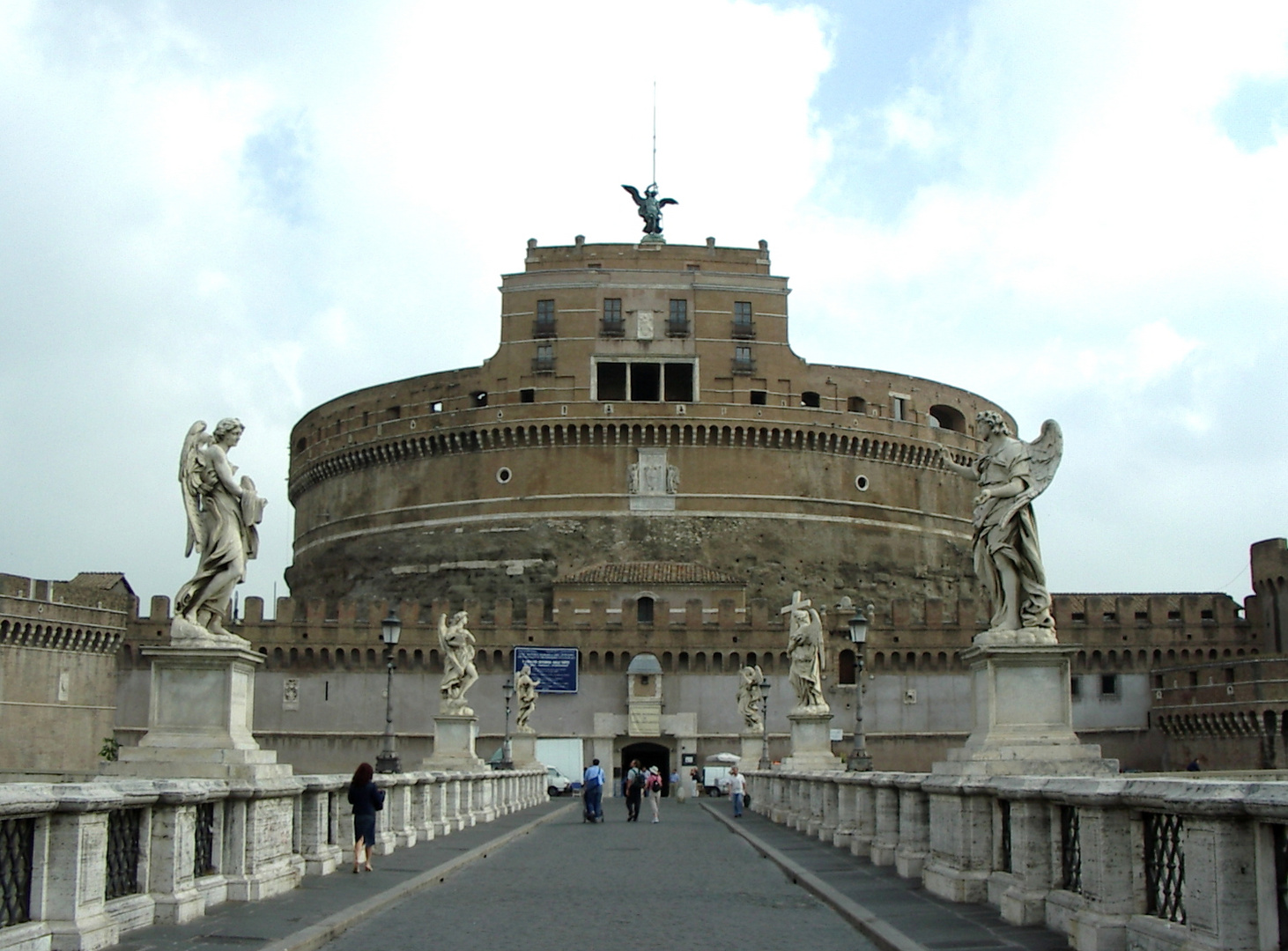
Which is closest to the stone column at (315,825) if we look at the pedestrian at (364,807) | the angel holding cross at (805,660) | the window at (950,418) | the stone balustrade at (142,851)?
the stone balustrade at (142,851)

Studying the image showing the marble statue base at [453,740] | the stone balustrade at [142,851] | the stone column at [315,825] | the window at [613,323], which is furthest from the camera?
the window at [613,323]

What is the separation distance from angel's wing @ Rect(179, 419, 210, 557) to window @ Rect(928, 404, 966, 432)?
194 ft

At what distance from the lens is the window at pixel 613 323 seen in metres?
62.7

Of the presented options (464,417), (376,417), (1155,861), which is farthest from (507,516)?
(1155,861)

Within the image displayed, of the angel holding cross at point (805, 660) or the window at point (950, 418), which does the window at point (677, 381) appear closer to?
the window at point (950, 418)

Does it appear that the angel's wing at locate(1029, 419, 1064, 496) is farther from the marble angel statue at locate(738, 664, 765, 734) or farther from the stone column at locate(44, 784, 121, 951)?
the marble angel statue at locate(738, 664, 765, 734)

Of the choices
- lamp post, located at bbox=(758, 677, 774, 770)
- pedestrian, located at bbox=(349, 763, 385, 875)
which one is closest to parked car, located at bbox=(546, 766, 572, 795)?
lamp post, located at bbox=(758, 677, 774, 770)

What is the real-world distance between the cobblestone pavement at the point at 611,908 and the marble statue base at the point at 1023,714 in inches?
59.8

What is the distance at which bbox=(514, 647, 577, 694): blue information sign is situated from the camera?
5272 centimetres

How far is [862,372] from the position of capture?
64.7 m

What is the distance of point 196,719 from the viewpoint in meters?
10.3

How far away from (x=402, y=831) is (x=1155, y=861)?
36.5 feet

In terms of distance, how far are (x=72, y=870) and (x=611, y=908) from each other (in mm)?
4891

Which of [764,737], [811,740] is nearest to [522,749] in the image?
[764,737]
